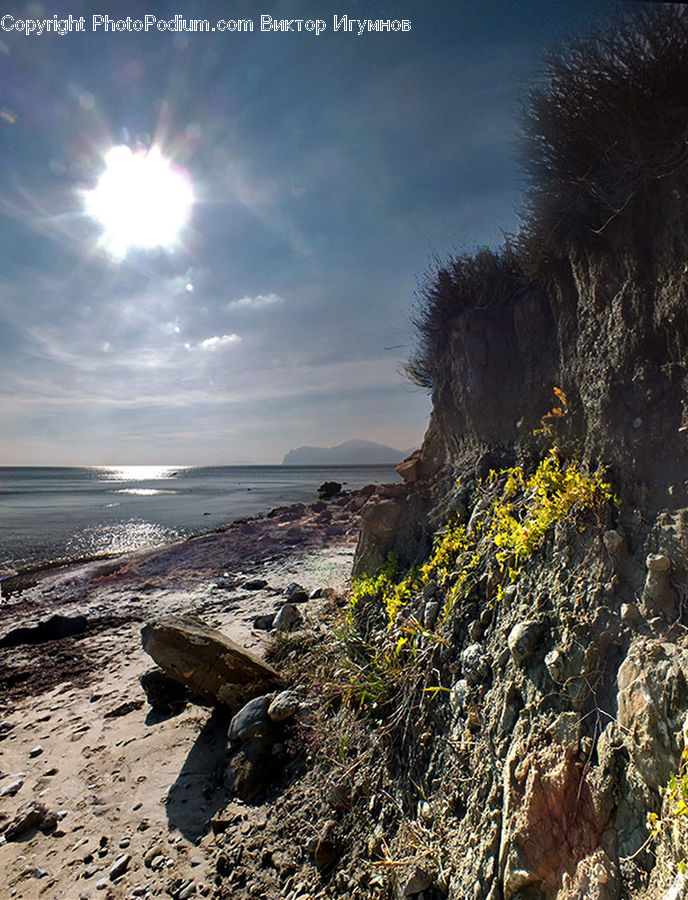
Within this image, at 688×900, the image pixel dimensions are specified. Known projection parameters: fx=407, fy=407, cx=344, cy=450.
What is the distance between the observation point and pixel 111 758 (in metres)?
4.86

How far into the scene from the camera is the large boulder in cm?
524

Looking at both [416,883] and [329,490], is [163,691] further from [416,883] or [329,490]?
[329,490]

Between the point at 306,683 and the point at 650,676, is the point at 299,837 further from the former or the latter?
the point at 650,676

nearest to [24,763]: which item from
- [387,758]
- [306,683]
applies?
[306,683]

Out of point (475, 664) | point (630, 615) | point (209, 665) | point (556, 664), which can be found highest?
point (630, 615)

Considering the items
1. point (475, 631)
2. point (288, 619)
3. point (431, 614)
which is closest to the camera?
point (475, 631)

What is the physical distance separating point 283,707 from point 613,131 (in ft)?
20.3

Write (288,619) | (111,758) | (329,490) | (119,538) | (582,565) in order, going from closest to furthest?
1. (582,565)
2. (111,758)
3. (288,619)
4. (119,538)
5. (329,490)

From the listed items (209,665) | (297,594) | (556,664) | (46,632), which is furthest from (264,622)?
(556,664)

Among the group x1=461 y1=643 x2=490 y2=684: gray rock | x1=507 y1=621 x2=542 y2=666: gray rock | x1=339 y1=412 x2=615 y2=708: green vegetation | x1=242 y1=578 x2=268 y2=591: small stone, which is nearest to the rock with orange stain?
x1=507 y1=621 x2=542 y2=666: gray rock

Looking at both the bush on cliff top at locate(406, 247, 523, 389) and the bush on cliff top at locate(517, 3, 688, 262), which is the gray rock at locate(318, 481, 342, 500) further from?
the bush on cliff top at locate(517, 3, 688, 262)

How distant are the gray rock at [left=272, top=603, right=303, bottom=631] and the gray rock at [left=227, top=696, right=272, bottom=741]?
2.64 metres

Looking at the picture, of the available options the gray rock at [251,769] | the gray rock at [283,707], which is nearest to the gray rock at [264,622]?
the gray rock at [283,707]

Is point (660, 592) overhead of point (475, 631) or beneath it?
overhead
